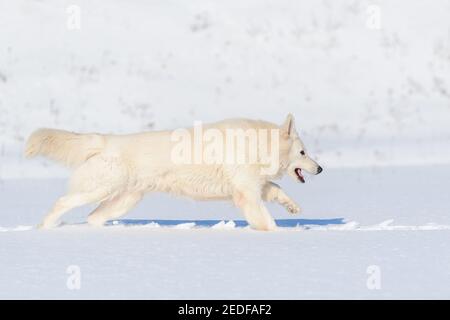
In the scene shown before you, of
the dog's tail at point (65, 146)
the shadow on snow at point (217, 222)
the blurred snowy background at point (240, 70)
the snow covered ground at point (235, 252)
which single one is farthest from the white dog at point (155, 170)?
the blurred snowy background at point (240, 70)

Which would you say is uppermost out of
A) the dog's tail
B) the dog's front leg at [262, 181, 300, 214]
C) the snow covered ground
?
the dog's tail

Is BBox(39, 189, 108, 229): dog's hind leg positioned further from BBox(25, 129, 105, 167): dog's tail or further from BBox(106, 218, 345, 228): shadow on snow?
BBox(106, 218, 345, 228): shadow on snow

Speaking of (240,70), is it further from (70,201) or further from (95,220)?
(70,201)

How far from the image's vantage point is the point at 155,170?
25.2 ft

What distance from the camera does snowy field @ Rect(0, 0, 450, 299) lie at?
569cm

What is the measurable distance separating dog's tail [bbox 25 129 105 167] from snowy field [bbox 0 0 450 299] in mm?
565

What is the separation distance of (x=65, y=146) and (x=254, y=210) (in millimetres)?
1655

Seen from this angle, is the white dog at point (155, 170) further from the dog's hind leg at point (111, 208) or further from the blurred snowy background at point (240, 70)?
the blurred snowy background at point (240, 70)

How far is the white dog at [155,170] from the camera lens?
25.2 feet

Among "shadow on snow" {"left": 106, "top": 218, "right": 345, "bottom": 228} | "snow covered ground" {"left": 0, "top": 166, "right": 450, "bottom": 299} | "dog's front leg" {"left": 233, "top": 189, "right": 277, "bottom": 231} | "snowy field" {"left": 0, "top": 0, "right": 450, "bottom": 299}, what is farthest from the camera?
"shadow on snow" {"left": 106, "top": 218, "right": 345, "bottom": 228}

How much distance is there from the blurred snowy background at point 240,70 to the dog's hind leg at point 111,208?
5.39 metres

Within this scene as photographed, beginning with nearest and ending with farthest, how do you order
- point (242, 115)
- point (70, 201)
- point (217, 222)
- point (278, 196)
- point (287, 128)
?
point (70, 201) < point (278, 196) < point (287, 128) < point (217, 222) < point (242, 115)

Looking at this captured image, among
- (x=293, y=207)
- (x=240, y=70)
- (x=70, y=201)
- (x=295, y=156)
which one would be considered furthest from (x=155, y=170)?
(x=240, y=70)

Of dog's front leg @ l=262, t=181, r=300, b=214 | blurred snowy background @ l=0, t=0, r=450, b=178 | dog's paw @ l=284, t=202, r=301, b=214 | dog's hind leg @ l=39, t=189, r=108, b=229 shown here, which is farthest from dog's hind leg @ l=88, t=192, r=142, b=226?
blurred snowy background @ l=0, t=0, r=450, b=178
